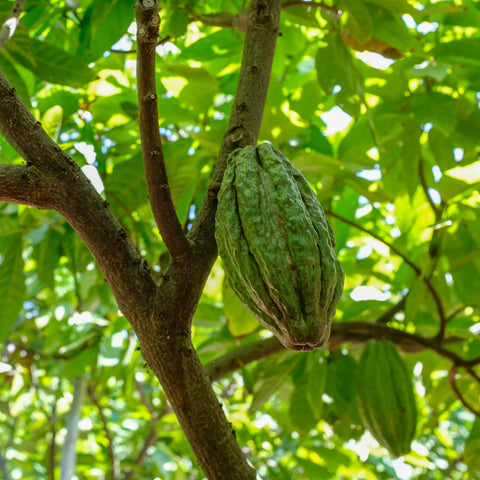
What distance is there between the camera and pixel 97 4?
4.89 feet

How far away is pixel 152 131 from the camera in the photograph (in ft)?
3.13

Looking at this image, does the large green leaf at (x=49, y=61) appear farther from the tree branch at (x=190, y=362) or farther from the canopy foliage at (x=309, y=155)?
the tree branch at (x=190, y=362)

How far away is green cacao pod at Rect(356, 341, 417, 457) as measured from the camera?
5.24 ft

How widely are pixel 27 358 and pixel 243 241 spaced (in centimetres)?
261

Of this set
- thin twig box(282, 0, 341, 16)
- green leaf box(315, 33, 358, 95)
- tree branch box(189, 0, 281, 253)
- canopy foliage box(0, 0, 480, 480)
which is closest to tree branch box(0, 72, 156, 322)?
tree branch box(189, 0, 281, 253)

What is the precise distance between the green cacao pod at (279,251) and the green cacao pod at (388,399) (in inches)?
31.5

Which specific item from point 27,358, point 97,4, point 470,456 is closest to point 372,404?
point 470,456

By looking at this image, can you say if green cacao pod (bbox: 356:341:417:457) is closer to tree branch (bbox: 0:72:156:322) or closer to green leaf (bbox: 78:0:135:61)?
tree branch (bbox: 0:72:156:322)

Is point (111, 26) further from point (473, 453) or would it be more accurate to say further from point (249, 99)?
point (473, 453)

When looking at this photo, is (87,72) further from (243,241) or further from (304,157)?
(243,241)

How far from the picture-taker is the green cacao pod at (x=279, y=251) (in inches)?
33.8

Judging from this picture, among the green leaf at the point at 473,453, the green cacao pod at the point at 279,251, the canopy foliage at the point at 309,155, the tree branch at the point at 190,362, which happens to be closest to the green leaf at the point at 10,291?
the canopy foliage at the point at 309,155

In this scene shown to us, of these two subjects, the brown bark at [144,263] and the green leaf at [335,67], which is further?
the green leaf at [335,67]

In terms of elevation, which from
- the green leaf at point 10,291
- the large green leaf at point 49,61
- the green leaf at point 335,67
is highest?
the green leaf at point 335,67
